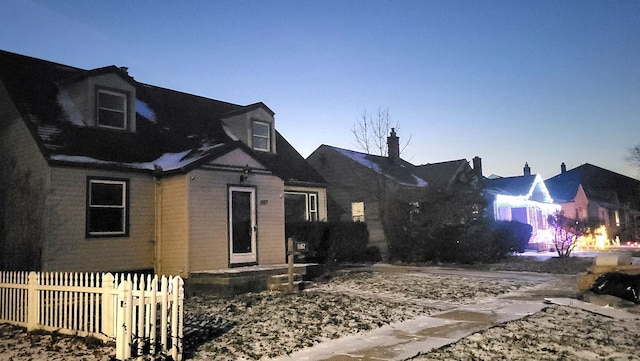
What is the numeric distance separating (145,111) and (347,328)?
1163cm

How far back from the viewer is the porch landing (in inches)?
454

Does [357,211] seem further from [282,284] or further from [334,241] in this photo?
[282,284]

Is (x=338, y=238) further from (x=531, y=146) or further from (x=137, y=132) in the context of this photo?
(x=531, y=146)

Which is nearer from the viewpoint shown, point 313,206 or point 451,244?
point 451,244

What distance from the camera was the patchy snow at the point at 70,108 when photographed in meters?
13.5

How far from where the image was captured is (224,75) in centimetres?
2216

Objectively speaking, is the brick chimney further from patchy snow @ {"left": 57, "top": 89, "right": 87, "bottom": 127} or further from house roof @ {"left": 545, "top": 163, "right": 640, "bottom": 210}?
house roof @ {"left": 545, "top": 163, "right": 640, "bottom": 210}

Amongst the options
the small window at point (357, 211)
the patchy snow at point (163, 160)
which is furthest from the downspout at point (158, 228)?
the small window at point (357, 211)

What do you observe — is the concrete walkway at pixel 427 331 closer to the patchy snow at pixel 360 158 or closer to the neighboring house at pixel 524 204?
the patchy snow at pixel 360 158

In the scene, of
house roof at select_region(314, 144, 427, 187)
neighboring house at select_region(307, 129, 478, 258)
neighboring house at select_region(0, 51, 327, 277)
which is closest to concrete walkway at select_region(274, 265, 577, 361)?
neighboring house at select_region(0, 51, 327, 277)

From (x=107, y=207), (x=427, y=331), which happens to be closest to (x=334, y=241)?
(x=107, y=207)

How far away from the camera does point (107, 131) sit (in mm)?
13898

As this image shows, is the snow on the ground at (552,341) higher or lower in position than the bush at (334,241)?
lower

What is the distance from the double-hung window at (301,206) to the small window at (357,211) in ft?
23.2
